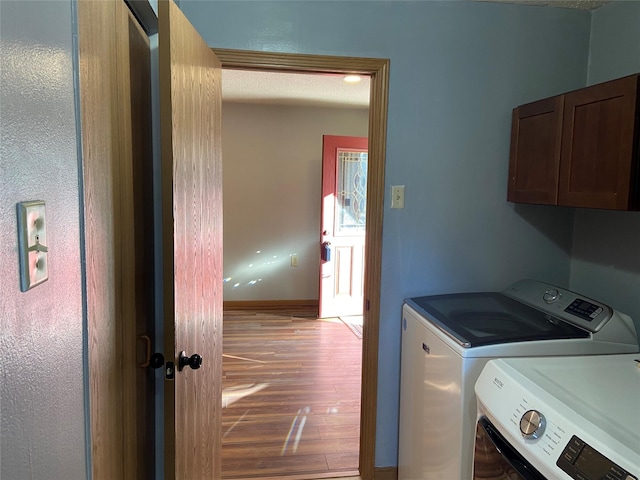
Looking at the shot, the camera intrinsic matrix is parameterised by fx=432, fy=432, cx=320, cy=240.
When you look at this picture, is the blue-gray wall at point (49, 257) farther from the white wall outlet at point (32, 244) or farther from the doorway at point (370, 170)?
the doorway at point (370, 170)

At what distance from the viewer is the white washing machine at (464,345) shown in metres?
1.50

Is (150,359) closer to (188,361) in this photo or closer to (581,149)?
(188,361)

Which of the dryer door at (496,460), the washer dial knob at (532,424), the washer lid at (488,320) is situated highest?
the washer lid at (488,320)

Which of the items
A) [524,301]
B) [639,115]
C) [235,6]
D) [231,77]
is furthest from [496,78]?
[231,77]

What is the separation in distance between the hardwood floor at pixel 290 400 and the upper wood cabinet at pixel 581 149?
1.65m

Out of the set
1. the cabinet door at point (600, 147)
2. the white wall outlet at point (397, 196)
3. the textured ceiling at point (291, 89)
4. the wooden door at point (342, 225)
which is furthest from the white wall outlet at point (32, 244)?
the wooden door at point (342, 225)

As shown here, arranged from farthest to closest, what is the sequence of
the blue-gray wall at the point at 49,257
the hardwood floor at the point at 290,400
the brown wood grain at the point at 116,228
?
1. the hardwood floor at the point at 290,400
2. the brown wood grain at the point at 116,228
3. the blue-gray wall at the point at 49,257

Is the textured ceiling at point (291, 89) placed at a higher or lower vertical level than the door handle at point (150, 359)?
higher

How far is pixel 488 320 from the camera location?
176 centimetres

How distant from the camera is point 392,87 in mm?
1980

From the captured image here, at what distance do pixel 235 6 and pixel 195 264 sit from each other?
1149 mm

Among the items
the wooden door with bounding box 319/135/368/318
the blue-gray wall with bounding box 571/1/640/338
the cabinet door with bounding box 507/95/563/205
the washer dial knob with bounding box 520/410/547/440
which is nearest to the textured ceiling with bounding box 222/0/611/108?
the wooden door with bounding box 319/135/368/318

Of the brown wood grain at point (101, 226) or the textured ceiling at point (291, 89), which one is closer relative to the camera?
the brown wood grain at point (101, 226)

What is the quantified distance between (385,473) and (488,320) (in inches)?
38.3
